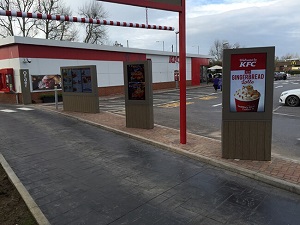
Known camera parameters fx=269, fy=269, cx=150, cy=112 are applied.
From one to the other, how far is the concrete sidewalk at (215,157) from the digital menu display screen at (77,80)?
286 cm

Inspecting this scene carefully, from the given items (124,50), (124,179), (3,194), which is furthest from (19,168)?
(124,50)

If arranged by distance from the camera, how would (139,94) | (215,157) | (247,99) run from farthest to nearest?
(139,94) < (215,157) < (247,99)

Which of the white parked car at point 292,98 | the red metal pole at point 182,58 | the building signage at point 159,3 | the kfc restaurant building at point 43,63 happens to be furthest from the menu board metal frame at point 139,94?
the kfc restaurant building at point 43,63

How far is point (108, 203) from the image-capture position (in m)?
4.35

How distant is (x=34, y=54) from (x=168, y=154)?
15.0 meters

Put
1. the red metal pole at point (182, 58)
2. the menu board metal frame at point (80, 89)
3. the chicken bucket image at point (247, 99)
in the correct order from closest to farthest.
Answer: the chicken bucket image at point (247, 99) < the red metal pole at point (182, 58) < the menu board metal frame at point (80, 89)

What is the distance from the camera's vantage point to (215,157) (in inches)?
254

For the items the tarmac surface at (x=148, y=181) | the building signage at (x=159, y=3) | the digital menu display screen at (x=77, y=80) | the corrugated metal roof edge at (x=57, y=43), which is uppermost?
the corrugated metal roof edge at (x=57, y=43)

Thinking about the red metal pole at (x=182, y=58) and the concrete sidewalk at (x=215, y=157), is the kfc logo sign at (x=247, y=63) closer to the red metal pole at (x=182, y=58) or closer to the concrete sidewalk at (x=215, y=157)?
the red metal pole at (x=182, y=58)

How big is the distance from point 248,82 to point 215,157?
1907 mm

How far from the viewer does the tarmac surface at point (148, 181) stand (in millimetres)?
4027

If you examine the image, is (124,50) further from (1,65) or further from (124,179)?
(124,179)

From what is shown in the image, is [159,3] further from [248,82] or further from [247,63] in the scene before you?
[248,82]

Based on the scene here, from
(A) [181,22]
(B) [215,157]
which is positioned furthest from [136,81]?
(B) [215,157]
